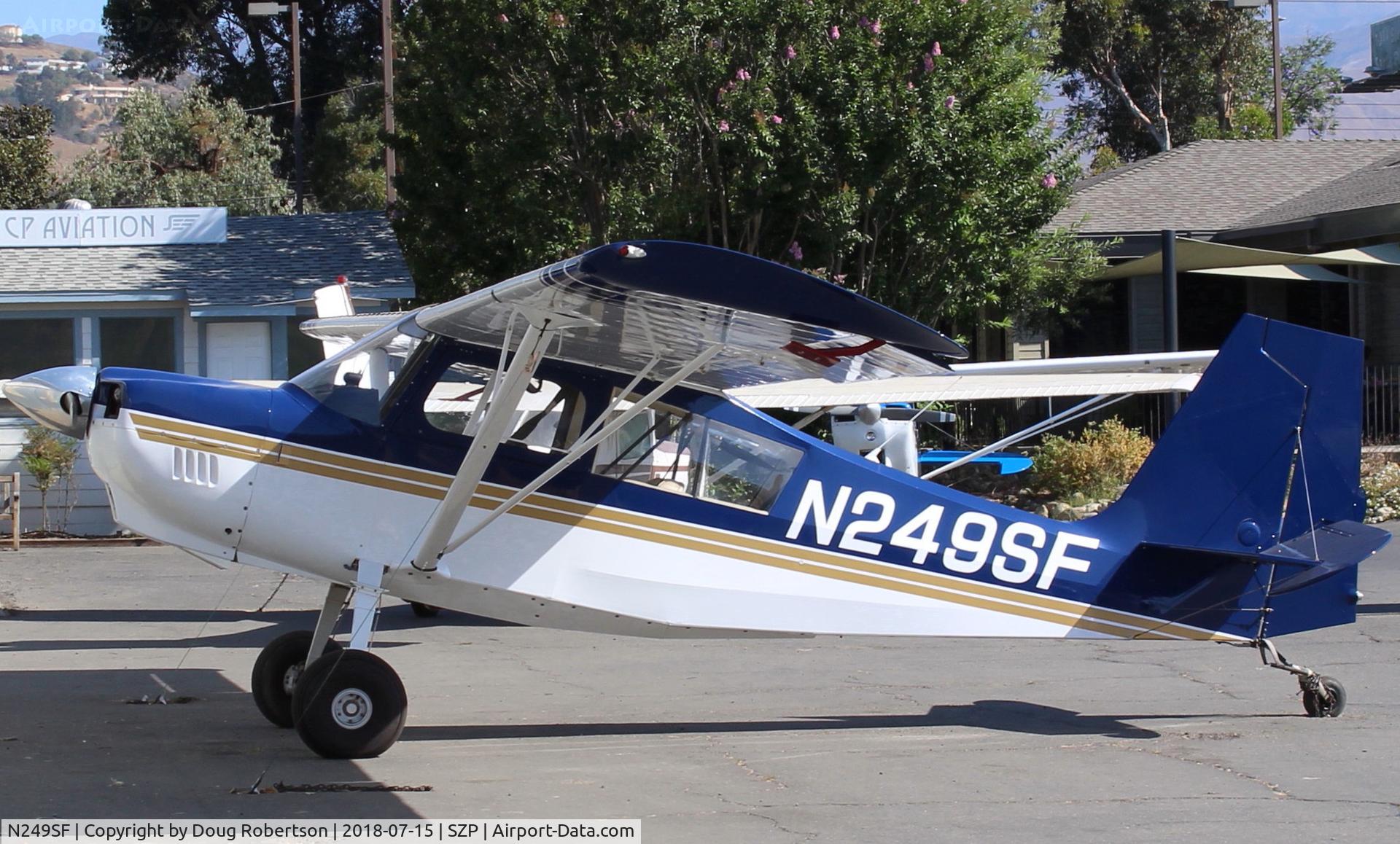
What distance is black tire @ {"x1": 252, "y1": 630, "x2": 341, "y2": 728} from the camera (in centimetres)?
682

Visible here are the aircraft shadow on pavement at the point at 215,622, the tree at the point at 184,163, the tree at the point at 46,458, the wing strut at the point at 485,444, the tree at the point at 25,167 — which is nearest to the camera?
the wing strut at the point at 485,444

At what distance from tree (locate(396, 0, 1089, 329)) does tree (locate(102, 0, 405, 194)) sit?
2768 centimetres

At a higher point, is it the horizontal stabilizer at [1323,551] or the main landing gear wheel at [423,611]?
the horizontal stabilizer at [1323,551]

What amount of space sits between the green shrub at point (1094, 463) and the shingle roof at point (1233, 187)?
381cm

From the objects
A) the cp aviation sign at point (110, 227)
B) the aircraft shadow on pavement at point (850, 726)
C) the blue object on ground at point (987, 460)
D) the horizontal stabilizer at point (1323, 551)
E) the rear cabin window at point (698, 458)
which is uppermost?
the cp aviation sign at point (110, 227)

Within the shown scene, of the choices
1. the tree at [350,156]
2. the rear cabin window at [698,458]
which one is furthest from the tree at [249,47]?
the rear cabin window at [698,458]

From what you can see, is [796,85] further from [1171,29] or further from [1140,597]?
[1171,29]

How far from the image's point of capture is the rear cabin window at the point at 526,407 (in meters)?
6.50

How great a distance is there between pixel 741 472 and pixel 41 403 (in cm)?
340

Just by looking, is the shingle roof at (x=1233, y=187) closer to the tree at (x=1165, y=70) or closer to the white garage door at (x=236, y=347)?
the white garage door at (x=236, y=347)

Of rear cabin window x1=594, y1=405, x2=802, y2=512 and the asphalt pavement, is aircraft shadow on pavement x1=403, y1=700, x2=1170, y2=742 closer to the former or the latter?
the asphalt pavement

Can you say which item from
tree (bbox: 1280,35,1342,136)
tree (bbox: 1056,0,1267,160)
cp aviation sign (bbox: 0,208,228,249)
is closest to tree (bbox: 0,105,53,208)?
cp aviation sign (bbox: 0,208,228,249)

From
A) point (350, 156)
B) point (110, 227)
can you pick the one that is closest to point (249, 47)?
point (350, 156)

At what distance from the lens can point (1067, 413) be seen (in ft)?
26.4
